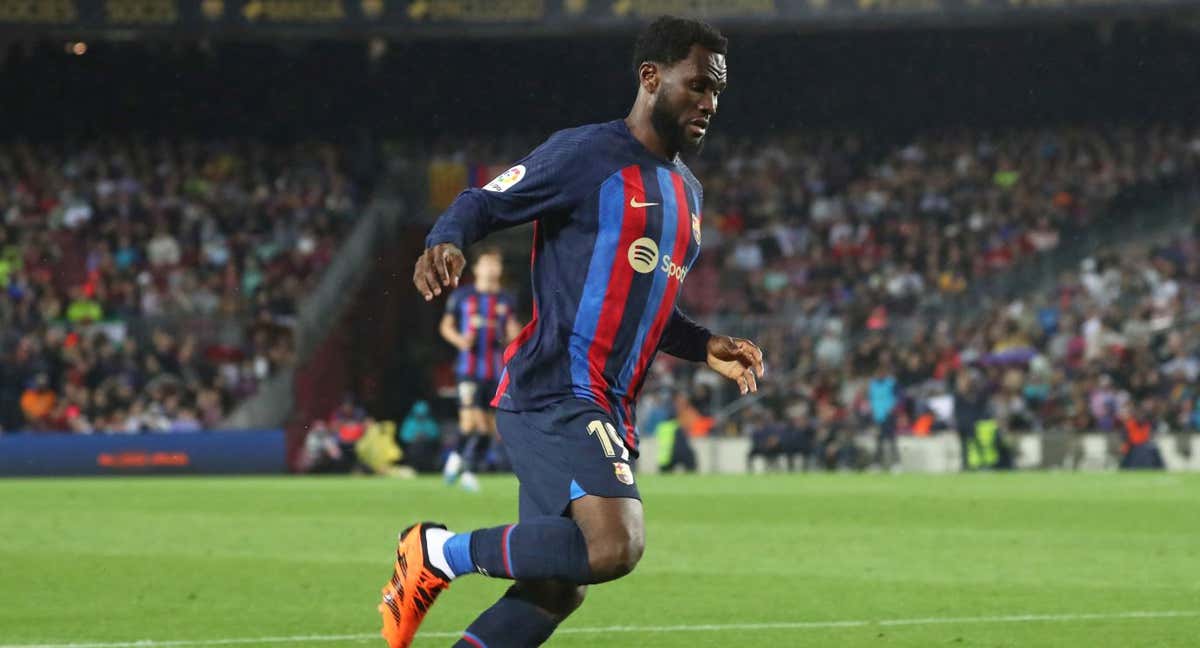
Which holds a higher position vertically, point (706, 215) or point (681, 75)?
point (706, 215)

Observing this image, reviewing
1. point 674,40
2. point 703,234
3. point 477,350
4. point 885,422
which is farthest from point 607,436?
point 703,234

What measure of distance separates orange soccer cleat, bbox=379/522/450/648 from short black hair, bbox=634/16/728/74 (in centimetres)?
146

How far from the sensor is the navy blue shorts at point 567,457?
4.81 m

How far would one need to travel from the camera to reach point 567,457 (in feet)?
15.9

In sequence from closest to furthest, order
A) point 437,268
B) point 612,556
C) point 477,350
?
point 437,268 → point 612,556 → point 477,350

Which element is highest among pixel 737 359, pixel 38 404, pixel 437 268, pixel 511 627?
pixel 437 268

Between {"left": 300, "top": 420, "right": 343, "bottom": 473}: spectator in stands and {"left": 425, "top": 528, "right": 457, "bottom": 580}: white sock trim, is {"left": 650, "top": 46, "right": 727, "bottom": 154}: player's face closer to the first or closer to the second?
{"left": 425, "top": 528, "right": 457, "bottom": 580}: white sock trim

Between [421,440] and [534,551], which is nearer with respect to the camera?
[534,551]

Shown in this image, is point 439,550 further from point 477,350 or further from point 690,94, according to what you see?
point 477,350

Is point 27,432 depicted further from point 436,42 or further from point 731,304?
point 436,42

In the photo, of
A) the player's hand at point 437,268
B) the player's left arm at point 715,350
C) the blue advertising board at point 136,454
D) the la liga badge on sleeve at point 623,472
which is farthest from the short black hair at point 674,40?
the blue advertising board at point 136,454

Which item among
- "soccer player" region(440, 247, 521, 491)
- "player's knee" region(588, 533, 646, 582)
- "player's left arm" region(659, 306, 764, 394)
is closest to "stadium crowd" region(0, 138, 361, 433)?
"soccer player" region(440, 247, 521, 491)

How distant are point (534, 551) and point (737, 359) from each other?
1.07m

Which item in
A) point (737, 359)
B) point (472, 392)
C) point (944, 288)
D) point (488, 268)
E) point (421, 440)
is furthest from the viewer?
point (944, 288)
